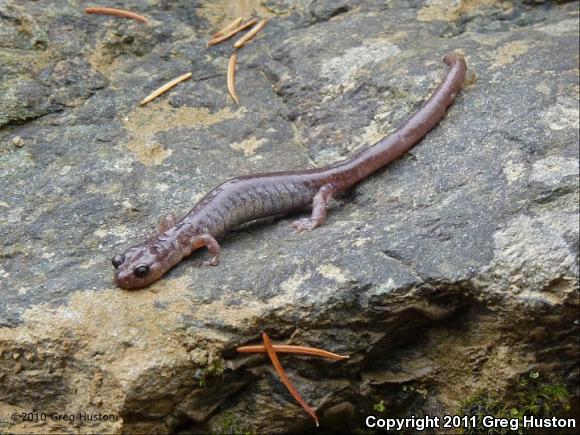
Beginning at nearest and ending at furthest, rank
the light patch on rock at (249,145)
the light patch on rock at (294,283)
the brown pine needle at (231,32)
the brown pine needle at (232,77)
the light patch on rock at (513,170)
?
the light patch on rock at (294,283)
the light patch on rock at (513,170)
the light patch on rock at (249,145)
the brown pine needle at (232,77)
the brown pine needle at (231,32)

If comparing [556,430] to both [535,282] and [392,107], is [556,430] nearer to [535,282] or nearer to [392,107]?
[535,282]

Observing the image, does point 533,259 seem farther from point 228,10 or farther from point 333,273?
point 228,10

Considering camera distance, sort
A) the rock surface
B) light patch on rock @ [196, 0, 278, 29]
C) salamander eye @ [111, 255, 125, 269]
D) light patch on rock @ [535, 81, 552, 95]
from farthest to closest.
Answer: light patch on rock @ [196, 0, 278, 29], light patch on rock @ [535, 81, 552, 95], salamander eye @ [111, 255, 125, 269], the rock surface

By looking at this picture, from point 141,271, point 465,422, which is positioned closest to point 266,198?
point 141,271

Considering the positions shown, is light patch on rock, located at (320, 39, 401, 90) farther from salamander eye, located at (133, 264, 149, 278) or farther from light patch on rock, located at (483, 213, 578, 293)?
salamander eye, located at (133, 264, 149, 278)

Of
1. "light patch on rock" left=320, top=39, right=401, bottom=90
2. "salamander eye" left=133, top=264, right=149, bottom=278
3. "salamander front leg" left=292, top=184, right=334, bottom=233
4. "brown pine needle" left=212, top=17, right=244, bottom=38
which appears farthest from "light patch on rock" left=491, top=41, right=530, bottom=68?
"salamander eye" left=133, top=264, right=149, bottom=278

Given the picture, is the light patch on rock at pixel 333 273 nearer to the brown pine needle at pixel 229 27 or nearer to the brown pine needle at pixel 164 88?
the brown pine needle at pixel 164 88

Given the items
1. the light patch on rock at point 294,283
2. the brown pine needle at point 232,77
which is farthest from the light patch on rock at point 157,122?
the light patch on rock at point 294,283
